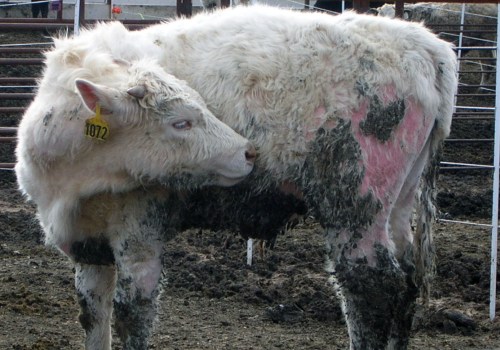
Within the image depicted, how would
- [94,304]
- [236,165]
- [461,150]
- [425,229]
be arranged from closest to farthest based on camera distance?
1. [236,165]
2. [94,304]
3. [425,229]
4. [461,150]

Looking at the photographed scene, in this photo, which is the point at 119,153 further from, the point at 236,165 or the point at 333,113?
the point at 333,113

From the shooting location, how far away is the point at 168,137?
5570 millimetres

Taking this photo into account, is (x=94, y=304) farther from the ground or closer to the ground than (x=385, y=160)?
closer to the ground

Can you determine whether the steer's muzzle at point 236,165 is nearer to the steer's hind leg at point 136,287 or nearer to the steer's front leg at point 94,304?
the steer's hind leg at point 136,287

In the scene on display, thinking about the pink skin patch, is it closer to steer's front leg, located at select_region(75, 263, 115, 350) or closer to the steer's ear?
the steer's ear

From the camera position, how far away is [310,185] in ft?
18.7

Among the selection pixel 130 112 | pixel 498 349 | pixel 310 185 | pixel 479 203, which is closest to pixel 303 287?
pixel 498 349

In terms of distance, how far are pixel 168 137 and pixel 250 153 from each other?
452mm

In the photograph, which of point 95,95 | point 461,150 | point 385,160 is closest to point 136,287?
point 95,95

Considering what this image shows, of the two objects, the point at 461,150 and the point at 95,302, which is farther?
the point at 461,150

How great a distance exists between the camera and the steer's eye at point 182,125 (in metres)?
5.56

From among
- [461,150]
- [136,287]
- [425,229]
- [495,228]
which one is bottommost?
[461,150]

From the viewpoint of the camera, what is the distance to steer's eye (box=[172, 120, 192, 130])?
5.56m

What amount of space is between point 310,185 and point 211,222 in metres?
0.66
